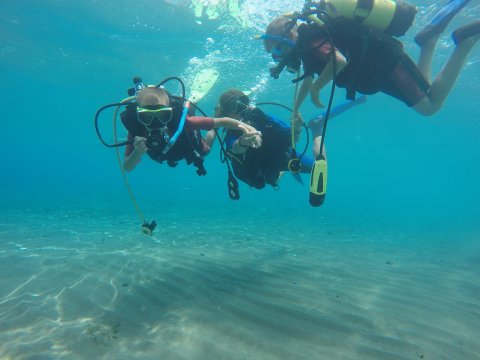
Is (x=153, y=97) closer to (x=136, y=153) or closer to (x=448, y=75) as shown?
(x=136, y=153)

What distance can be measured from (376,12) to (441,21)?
60.1 inches

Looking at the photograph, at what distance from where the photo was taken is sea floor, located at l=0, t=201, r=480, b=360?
4.00 m

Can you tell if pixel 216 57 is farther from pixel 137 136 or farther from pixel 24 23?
pixel 137 136

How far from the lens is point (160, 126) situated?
4.32 meters

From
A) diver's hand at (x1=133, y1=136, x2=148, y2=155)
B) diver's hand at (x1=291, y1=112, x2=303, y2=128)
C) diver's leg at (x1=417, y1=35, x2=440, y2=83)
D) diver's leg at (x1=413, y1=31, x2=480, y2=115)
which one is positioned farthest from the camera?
diver's leg at (x1=417, y1=35, x2=440, y2=83)

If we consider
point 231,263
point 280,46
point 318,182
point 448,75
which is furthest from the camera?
point 231,263

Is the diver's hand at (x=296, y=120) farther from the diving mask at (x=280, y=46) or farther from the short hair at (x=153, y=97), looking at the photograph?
the short hair at (x=153, y=97)

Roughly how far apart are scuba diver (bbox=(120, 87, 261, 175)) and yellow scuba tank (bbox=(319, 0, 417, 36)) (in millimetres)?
2185

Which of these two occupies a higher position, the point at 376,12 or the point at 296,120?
the point at 376,12

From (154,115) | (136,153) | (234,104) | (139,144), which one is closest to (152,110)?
(154,115)

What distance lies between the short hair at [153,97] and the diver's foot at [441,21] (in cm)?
473

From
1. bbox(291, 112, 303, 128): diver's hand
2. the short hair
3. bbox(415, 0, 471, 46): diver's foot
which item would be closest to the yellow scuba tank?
bbox(415, 0, 471, 46): diver's foot

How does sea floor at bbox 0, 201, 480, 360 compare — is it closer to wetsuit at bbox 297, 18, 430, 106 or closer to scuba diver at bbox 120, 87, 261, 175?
scuba diver at bbox 120, 87, 261, 175

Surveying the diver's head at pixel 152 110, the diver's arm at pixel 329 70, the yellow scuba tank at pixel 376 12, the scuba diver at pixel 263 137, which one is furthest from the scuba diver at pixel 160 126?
the yellow scuba tank at pixel 376 12
